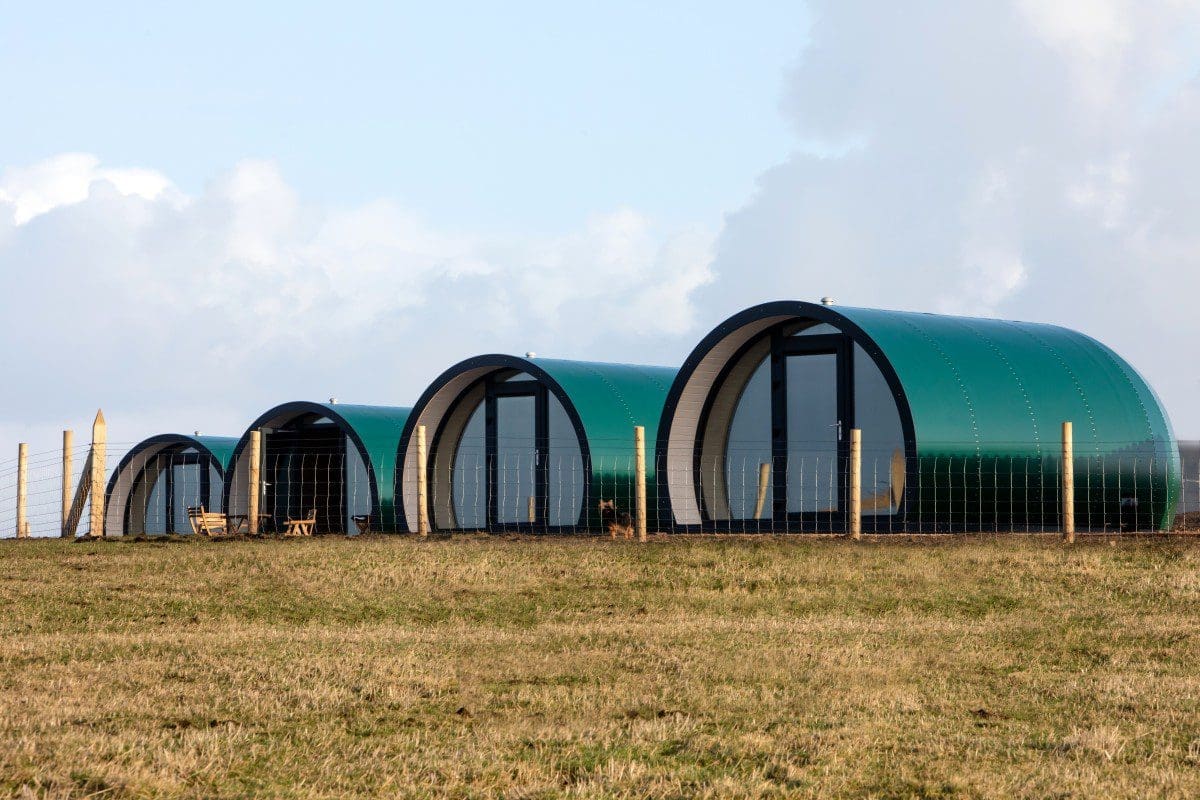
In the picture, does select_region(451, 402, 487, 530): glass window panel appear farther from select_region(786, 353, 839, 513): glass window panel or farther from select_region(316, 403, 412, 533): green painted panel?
select_region(786, 353, 839, 513): glass window panel

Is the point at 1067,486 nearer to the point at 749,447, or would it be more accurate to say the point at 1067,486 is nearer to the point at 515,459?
the point at 749,447

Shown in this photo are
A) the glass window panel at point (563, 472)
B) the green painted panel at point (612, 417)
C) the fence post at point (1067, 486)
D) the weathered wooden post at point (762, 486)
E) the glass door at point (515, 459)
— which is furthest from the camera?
the glass door at point (515, 459)

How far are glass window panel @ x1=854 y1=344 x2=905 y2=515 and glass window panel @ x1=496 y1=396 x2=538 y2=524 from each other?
8.51 metres

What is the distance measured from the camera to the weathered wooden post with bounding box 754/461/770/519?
25.6m

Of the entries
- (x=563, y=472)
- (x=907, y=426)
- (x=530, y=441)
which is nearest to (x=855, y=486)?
(x=907, y=426)

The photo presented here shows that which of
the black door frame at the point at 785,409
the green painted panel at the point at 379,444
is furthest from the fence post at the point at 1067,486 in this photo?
the green painted panel at the point at 379,444

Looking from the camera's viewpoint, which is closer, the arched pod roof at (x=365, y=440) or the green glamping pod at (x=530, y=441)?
the green glamping pod at (x=530, y=441)

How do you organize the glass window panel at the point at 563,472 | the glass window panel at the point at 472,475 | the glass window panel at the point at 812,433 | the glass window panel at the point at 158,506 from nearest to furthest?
the glass window panel at the point at 812,433
the glass window panel at the point at 563,472
the glass window panel at the point at 472,475
the glass window panel at the point at 158,506

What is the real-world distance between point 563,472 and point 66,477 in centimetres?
938

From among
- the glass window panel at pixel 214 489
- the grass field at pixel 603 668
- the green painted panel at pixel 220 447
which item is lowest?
the grass field at pixel 603 668

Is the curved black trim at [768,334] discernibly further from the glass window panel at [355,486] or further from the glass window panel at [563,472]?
the glass window panel at [355,486]

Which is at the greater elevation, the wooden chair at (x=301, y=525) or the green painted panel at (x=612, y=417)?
the green painted panel at (x=612, y=417)

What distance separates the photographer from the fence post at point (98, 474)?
1009 inches

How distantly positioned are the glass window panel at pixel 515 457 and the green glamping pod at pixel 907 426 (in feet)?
17.0
